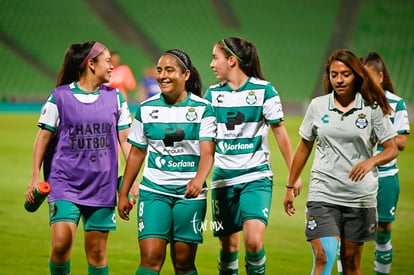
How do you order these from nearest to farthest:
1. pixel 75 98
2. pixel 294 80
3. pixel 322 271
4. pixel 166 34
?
1. pixel 322 271
2. pixel 75 98
3. pixel 294 80
4. pixel 166 34

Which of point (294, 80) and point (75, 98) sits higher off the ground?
point (294, 80)

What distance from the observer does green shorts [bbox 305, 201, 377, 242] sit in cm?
590

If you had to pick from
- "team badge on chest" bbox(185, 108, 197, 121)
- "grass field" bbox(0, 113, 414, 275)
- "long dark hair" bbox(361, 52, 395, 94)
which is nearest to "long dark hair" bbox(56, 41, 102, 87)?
"team badge on chest" bbox(185, 108, 197, 121)

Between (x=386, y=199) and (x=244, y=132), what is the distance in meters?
1.67

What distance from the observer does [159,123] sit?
5.89 metres

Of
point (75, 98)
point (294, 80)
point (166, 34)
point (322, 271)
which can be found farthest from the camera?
point (166, 34)

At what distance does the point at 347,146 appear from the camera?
590cm

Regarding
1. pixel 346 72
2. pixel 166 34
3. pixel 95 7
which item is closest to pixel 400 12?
pixel 166 34

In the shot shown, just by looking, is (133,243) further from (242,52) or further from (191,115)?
(191,115)

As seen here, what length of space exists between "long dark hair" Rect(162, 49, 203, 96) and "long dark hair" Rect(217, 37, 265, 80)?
517 millimetres

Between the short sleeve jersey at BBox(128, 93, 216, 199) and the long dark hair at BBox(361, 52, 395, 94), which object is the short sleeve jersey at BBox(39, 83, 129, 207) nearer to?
the short sleeve jersey at BBox(128, 93, 216, 199)

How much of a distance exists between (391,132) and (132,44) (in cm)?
3277

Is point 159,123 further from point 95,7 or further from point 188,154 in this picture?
point 95,7

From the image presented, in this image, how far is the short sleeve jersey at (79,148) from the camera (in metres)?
6.20
